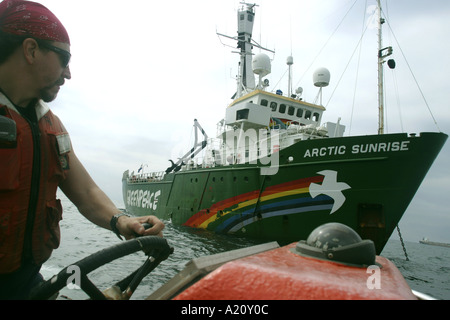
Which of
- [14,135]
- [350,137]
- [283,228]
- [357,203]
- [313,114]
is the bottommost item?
[283,228]

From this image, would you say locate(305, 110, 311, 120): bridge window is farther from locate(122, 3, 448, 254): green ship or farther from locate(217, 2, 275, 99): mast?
locate(217, 2, 275, 99): mast

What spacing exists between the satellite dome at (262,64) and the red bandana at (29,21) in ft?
48.2

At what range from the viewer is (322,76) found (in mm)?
14469

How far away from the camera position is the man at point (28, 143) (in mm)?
1132

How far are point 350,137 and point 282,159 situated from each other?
2.20 meters

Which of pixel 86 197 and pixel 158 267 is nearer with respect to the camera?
pixel 86 197

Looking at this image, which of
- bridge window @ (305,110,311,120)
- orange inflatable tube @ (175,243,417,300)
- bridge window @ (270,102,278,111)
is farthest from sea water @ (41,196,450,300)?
bridge window @ (305,110,311,120)

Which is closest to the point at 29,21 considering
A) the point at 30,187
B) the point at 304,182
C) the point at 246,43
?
the point at 30,187

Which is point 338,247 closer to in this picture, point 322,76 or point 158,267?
point 158,267

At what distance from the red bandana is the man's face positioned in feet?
0.16

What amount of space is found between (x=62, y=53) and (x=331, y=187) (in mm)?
8246
